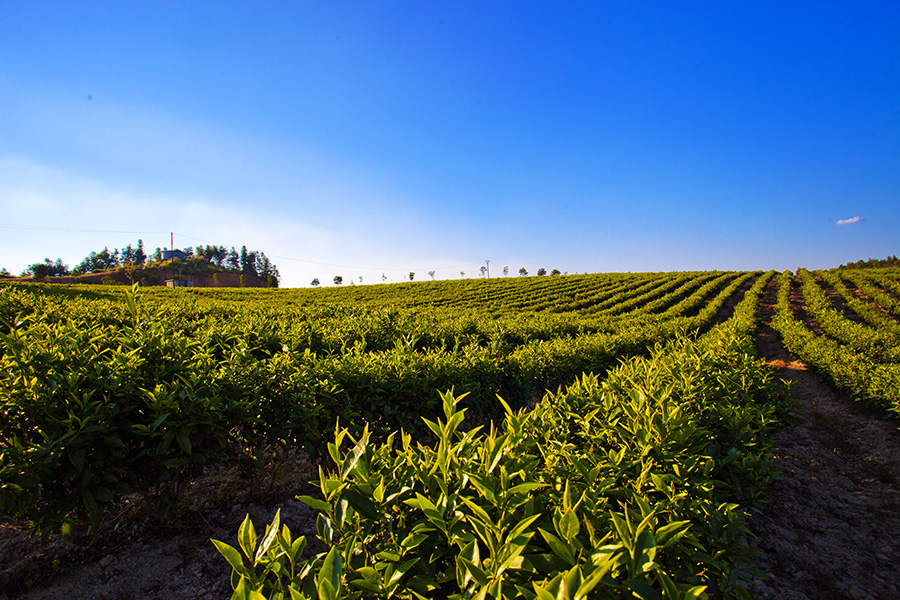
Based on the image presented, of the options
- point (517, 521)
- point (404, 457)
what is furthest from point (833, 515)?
point (404, 457)

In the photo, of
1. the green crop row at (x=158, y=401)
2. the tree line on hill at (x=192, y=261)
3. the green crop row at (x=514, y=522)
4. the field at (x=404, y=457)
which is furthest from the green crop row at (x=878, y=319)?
the tree line on hill at (x=192, y=261)

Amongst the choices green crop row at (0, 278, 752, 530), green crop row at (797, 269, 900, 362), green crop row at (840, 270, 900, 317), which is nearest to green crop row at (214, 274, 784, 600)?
green crop row at (0, 278, 752, 530)

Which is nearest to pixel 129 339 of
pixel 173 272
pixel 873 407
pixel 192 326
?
pixel 192 326

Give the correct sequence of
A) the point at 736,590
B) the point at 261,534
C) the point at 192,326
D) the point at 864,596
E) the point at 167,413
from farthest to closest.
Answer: the point at 192,326, the point at 261,534, the point at 864,596, the point at 167,413, the point at 736,590

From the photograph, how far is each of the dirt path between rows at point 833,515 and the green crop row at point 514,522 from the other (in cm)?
129

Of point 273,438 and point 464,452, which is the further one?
point 273,438

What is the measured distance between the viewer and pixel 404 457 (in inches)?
59.4

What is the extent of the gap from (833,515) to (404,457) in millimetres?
5206

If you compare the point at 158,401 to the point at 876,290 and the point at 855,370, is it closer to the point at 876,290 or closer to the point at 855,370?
the point at 855,370

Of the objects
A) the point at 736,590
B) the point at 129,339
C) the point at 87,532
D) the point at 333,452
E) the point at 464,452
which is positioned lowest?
the point at 87,532

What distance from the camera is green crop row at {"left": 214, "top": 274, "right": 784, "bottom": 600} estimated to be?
102 cm

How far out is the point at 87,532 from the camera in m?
2.90

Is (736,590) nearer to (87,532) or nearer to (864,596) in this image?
(864,596)

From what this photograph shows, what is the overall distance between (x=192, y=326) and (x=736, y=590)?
6.18 metres
